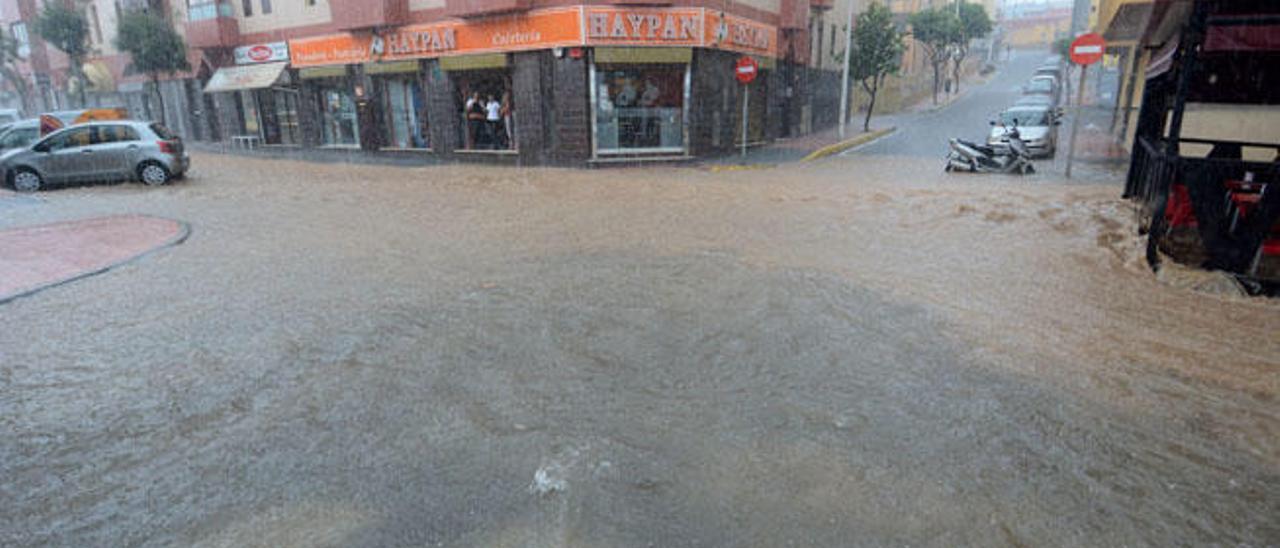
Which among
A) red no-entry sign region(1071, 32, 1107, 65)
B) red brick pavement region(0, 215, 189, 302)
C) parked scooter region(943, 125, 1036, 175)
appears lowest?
red brick pavement region(0, 215, 189, 302)

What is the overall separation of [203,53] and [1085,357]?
111 ft

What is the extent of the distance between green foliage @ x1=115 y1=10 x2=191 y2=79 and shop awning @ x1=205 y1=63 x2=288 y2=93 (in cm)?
249

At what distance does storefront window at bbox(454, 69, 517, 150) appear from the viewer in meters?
19.7

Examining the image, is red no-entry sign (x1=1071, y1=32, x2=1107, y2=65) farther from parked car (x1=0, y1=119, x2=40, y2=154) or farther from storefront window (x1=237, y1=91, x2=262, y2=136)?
storefront window (x1=237, y1=91, x2=262, y2=136)

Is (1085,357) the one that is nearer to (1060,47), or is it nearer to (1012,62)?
(1060,47)

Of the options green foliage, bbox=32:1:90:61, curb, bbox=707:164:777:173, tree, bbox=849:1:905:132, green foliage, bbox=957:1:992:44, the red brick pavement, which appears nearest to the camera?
the red brick pavement

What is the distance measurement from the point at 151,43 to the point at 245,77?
563 cm

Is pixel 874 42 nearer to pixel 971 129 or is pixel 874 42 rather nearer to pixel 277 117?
pixel 971 129

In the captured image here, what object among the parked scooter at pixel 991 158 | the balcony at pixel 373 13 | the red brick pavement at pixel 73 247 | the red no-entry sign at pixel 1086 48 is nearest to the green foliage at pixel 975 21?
the red no-entry sign at pixel 1086 48

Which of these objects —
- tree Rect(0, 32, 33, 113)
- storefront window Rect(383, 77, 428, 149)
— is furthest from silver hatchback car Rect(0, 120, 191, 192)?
tree Rect(0, 32, 33, 113)

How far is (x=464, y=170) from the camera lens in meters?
18.4

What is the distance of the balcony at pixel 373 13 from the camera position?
20.9 meters

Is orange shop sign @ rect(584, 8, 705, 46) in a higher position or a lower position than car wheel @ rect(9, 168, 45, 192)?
higher

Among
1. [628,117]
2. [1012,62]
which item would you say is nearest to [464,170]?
[628,117]
